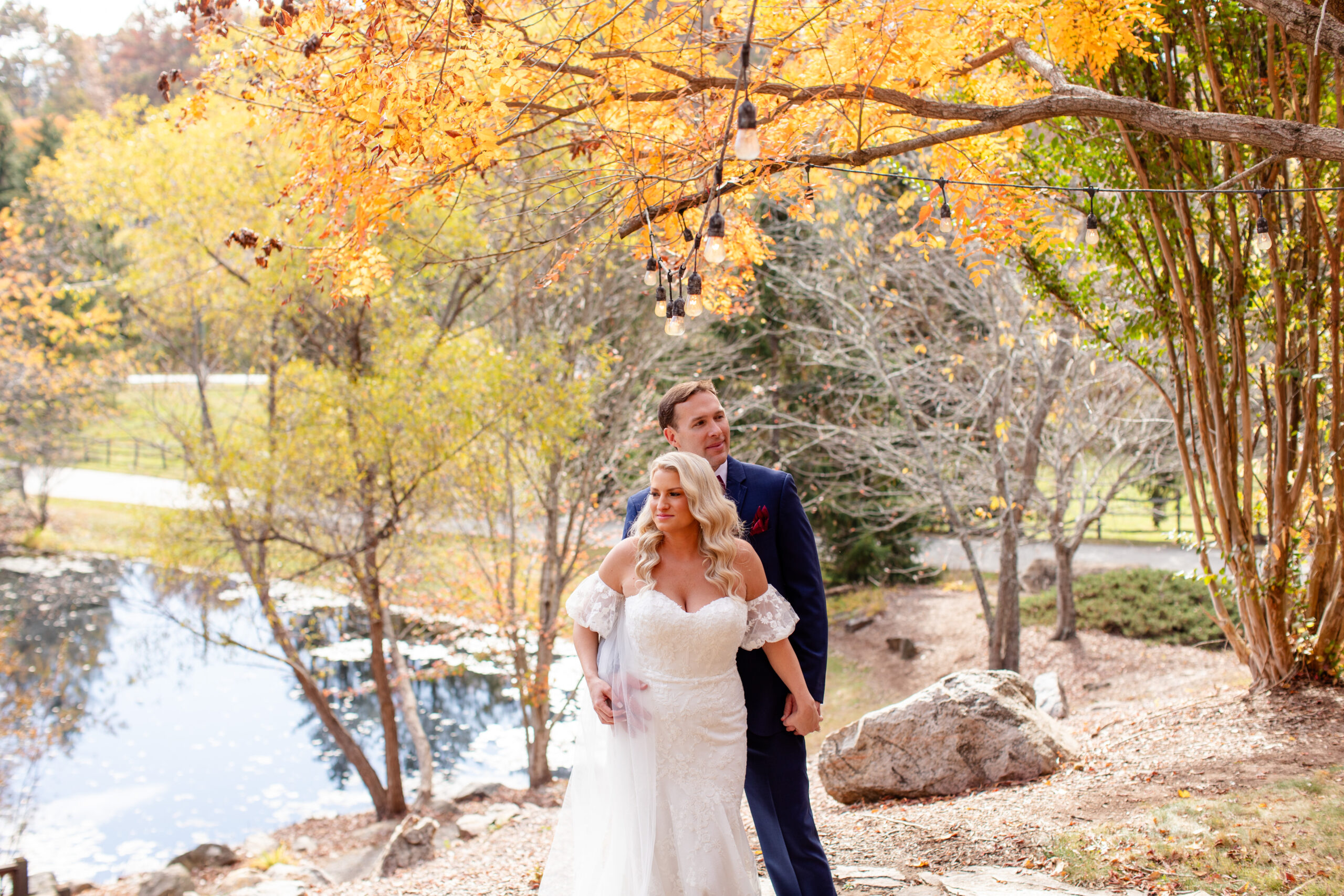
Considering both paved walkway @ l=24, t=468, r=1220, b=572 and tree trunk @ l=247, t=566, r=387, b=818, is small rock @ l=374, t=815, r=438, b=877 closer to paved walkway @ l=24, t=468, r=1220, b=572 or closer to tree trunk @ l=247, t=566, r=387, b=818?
tree trunk @ l=247, t=566, r=387, b=818

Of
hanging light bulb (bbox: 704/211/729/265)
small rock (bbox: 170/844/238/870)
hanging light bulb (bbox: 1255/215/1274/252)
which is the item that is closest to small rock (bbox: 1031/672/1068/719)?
hanging light bulb (bbox: 1255/215/1274/252)

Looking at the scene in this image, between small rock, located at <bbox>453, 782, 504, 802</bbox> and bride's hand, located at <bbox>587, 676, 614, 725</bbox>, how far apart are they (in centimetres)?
741

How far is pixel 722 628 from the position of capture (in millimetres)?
2756

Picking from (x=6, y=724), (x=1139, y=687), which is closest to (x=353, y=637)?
(x=6, y=724)

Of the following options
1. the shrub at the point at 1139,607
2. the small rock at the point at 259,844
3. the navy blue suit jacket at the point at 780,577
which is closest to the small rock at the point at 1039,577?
the shrub at the point at 1139,607

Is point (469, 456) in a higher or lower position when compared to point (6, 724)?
higher

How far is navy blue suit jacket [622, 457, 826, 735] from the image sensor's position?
2.96 metres

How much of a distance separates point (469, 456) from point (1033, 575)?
9729 mm

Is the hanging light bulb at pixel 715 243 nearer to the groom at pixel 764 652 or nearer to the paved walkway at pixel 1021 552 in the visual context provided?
the groom at pixel 764 652

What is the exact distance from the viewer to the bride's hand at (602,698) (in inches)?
111

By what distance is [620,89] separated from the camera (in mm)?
4238

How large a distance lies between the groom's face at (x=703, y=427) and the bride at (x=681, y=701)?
8.7 inches

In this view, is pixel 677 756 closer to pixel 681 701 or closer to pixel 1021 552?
pixel 681 701

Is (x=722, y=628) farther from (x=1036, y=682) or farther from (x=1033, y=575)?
(x=1033, y=575)
